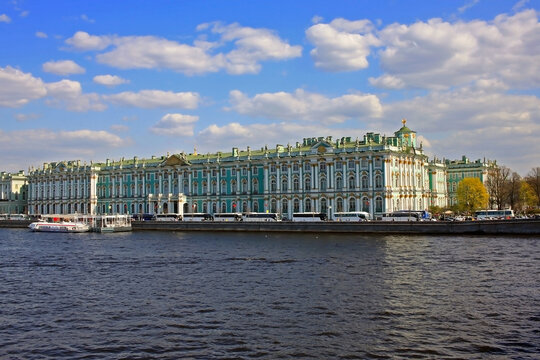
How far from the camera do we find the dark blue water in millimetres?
16531

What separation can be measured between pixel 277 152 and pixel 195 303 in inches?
2357

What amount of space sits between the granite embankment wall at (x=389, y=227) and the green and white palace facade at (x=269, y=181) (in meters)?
9.29

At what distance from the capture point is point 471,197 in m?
83.1

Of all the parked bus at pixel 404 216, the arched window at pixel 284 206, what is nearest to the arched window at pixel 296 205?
the arched window at pixel 284 206

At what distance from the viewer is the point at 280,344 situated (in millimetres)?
16797

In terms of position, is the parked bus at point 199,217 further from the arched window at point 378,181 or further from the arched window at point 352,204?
the arched window at point 378,181

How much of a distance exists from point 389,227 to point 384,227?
55cm

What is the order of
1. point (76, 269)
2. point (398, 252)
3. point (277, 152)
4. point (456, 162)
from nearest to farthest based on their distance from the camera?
1. point (76, 269)
2. point (398, 252)
3. point (277, 152)
4. point (456, 162)

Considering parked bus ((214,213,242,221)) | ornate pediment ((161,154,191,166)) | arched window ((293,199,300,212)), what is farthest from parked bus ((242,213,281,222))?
ornate pediment ((161,154,191,166))

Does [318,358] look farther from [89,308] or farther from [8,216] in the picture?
[8,216]

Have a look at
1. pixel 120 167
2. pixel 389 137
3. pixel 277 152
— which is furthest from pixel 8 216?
pixel 389 137

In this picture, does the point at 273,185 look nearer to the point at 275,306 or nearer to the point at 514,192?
the point at 514,192

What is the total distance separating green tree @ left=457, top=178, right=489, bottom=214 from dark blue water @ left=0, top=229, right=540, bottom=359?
45.7 metres

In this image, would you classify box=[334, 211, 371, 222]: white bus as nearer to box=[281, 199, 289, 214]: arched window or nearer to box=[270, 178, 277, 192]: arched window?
box=[281, 199, 289, 214]: arched window
